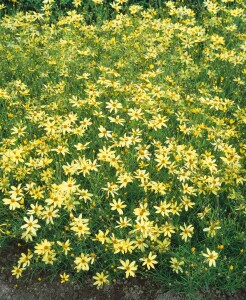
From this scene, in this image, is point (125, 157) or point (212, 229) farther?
point (125, 157)

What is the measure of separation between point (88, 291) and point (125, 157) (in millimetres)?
1204

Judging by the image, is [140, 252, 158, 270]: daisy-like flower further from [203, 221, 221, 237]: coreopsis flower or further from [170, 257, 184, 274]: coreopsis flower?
[203, 221, 221, 237]: coreopsis flower

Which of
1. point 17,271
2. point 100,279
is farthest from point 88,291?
point 17,271

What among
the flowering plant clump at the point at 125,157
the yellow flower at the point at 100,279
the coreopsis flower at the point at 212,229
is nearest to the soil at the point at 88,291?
the flowering plant clump at the point at 125,157

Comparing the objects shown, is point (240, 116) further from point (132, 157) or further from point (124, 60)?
point (124, 60)

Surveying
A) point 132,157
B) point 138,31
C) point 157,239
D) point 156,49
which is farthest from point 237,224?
point 138,31

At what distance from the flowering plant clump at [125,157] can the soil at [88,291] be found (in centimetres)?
9

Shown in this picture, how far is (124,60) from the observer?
17.0 feet

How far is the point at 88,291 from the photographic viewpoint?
11.8 ft

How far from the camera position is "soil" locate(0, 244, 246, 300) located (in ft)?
11.6

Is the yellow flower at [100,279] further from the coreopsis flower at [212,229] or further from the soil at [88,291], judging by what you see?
the coreopsis flower at [212,229]

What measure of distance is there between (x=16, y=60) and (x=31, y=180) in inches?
82.1

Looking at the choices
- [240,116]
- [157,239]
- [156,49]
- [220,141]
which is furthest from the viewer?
[156,49]

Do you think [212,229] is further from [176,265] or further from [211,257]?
[176,265]
